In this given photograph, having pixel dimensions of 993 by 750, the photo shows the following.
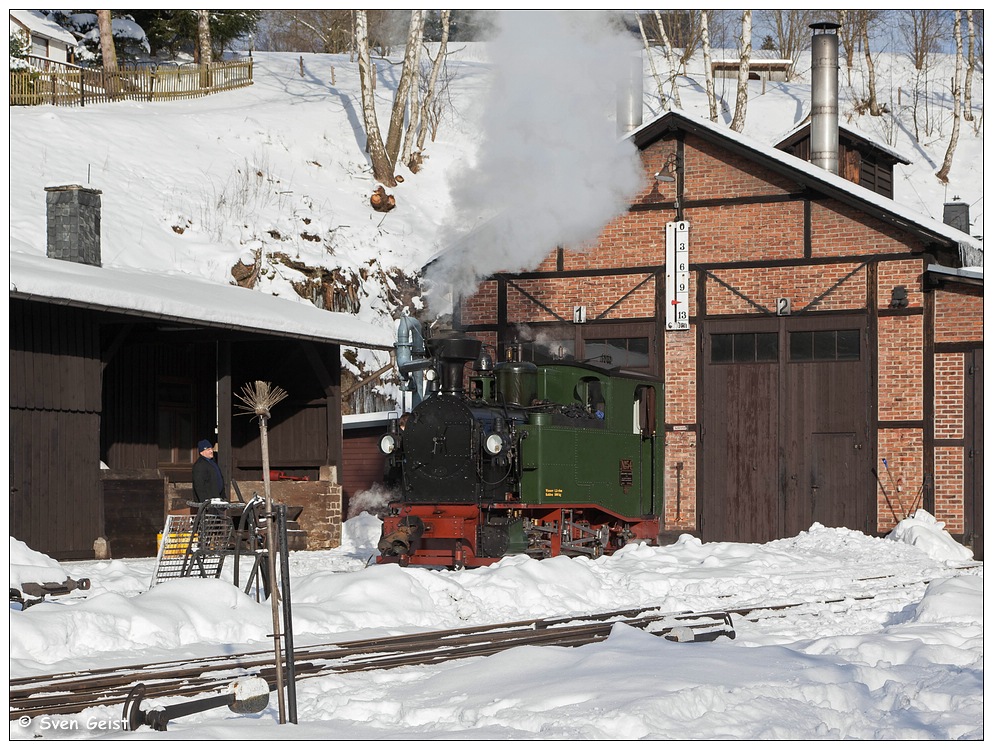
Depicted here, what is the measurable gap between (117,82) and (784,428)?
27951mm

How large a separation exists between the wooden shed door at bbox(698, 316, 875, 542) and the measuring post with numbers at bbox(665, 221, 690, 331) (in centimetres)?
51

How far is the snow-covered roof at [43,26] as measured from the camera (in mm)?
45531

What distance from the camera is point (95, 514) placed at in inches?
656

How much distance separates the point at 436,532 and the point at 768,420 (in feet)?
23.8

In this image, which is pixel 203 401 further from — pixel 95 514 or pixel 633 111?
pixel 633 111

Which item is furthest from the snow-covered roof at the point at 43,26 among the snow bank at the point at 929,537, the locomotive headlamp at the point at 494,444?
the snow bank at the point at 929,537

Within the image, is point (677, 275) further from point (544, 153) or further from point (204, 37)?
point (204, 37)

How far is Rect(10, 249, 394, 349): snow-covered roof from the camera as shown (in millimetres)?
14336

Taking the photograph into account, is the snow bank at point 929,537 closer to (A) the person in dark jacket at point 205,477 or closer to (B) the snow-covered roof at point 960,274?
(B) the snow-covered roof at point 960,274

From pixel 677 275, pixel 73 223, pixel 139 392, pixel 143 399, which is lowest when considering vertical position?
pixel 143 399

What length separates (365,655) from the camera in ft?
30.2

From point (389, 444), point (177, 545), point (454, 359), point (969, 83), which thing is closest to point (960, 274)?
point (454, 359)

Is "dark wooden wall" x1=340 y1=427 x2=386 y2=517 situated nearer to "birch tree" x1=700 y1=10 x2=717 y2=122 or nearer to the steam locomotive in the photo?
the steam locomotive

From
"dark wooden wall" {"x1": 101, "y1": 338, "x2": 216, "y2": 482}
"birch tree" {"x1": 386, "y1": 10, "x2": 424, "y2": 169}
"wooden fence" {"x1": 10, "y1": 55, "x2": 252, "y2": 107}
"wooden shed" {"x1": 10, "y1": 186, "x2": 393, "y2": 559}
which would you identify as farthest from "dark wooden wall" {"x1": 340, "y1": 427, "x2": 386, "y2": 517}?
"wooden fence" {"x1": 10, "y1": 55, "x2": 252, "y2": 107}
